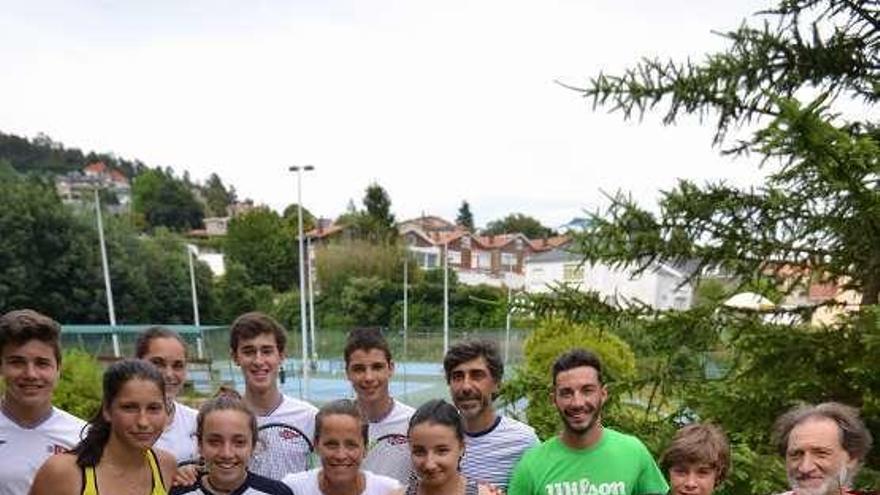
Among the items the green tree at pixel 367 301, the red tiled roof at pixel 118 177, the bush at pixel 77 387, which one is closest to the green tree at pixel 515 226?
the green tree at pixel 367 301

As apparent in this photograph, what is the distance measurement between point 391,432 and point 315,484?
56cm

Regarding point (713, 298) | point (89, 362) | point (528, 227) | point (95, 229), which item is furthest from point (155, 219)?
point (713, 298)

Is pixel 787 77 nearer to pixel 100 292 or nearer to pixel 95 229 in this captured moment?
pixel 100 292

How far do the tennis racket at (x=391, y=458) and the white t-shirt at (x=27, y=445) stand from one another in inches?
47.6

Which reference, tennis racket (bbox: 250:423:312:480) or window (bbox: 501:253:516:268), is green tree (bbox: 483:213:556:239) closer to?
window (bbox: 501:253:516:268)

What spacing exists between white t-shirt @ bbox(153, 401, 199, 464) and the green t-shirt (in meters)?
1.39

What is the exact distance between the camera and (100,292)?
45.5m

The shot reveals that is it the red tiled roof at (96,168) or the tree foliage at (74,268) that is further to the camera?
the red tiled roof at (96,168)

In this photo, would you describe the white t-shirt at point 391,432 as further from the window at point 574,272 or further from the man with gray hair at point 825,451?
the window at point 574,272

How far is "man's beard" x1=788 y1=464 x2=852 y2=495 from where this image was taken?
3148 millimetres

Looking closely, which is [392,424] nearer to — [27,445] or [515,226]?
[27,445]

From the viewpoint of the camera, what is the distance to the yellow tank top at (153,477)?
319 cm

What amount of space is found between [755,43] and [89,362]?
12.2 meters

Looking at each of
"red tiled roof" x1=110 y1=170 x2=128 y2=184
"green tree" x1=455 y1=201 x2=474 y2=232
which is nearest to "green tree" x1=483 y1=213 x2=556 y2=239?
"green tree" x1=455 y1=201 x2=474 y2=232
